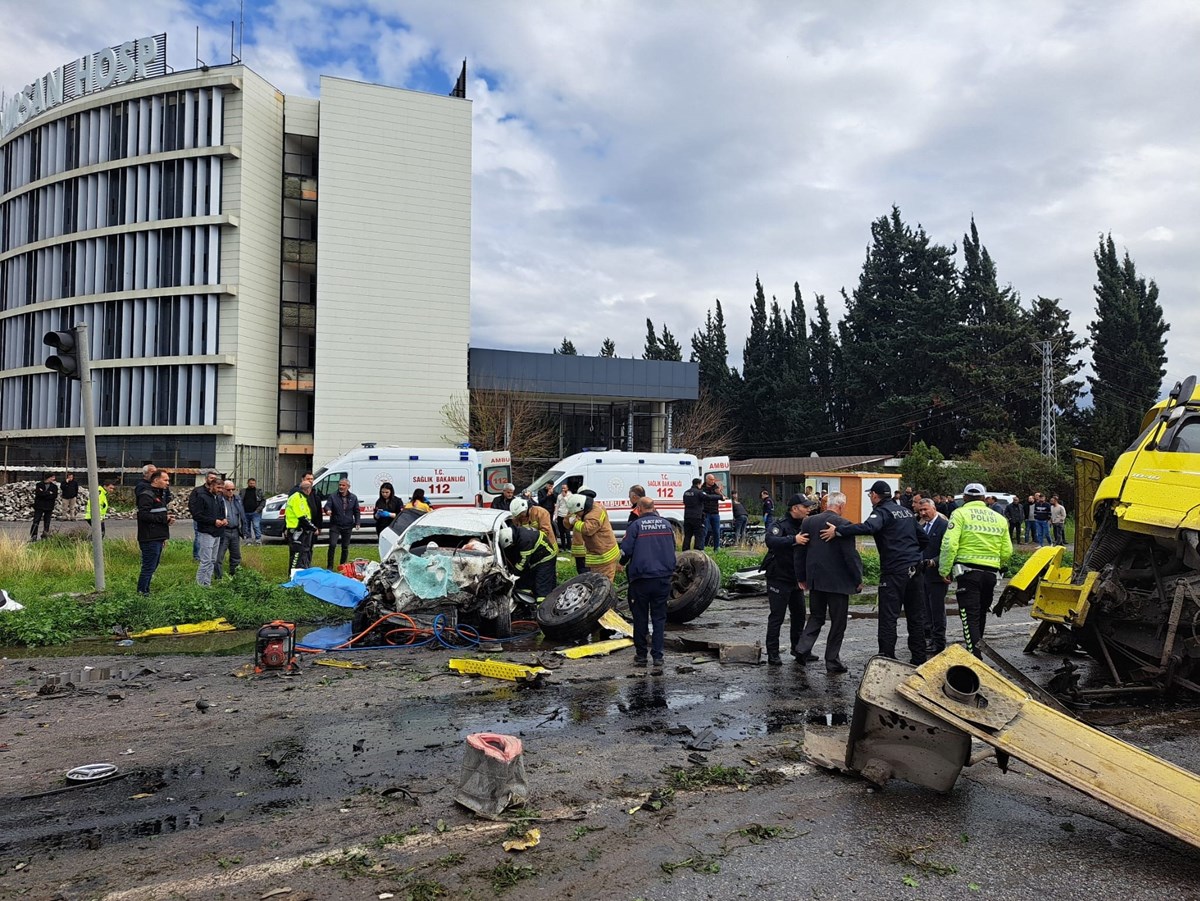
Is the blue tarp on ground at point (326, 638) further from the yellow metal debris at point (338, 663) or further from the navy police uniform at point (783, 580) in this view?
the navy police uniform at point (783, 580)

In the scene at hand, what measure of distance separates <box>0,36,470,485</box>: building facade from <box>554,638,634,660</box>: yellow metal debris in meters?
35.1

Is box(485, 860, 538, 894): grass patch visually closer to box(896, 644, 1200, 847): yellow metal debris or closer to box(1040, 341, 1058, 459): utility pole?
box(896, 644, 1200, 847): yellow metal debris

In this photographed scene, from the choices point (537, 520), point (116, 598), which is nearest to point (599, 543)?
point (537, 520)

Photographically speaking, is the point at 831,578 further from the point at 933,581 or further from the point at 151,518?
the point at 151,518

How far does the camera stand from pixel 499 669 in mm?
7641

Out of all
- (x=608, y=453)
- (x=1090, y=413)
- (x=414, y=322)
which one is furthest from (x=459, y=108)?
(x=1090, y=413)

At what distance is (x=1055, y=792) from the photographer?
4852mm

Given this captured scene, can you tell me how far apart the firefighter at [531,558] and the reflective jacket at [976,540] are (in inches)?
178

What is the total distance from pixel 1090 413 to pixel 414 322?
134 ft

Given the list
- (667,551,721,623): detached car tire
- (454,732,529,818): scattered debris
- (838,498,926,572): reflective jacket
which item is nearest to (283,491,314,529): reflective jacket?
(667,551,721,623): detached car tire

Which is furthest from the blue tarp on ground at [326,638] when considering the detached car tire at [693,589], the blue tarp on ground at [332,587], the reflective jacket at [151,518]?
the detached car tire at [693,589]

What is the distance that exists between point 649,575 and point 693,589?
245 centimetres

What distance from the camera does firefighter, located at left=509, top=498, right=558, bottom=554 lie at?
11.1m

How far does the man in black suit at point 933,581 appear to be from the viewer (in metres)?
8.72
